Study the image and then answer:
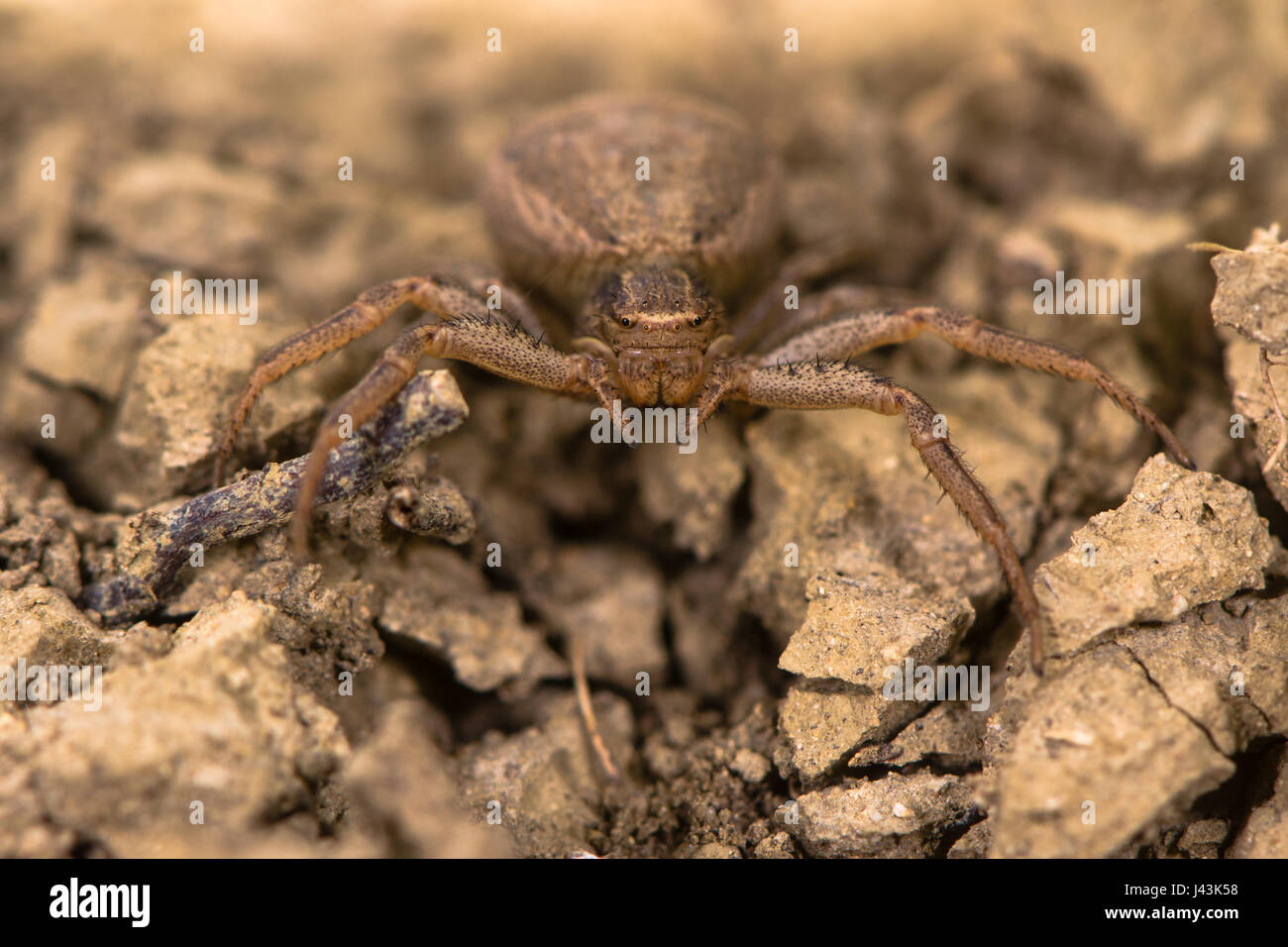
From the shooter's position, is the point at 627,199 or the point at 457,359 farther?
the point at 627,199

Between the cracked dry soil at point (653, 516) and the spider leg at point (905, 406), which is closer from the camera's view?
the cracked dry soil at point (653, 516)

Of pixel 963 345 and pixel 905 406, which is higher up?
pixel 963 345

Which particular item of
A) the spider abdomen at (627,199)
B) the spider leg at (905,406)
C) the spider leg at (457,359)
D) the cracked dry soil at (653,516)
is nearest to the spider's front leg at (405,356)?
the spider leg at (457,359)

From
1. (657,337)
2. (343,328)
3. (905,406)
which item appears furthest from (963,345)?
(343,328)

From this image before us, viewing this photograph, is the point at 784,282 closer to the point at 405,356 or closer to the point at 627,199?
the point at 627,199

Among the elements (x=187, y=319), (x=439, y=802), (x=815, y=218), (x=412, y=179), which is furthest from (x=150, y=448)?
(x=815, y=218)

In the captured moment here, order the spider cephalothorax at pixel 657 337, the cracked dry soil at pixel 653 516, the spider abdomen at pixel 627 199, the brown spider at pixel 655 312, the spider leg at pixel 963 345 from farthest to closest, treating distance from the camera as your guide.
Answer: the spider abdomen at pixel 627 199, the spider cephalothorax at pixel 657 337, the spider leg at pixel 963 345, the brown spider at pixel 655 312, the cracked dry soil at pixel 653 516

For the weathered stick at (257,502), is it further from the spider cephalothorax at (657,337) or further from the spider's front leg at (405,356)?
the spider cephalothorax at (657,337)

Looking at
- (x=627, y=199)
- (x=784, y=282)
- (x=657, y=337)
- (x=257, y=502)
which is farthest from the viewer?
(x=784, y=282)
